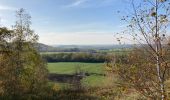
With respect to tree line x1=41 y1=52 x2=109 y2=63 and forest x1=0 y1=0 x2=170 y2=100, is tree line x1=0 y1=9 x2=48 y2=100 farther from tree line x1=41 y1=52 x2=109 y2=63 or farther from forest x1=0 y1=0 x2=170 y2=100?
tree line x1=41 y1=52 x2=109 y2=63

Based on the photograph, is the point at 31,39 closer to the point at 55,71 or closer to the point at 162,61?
the point at 162,61

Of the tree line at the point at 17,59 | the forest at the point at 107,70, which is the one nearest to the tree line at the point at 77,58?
the forest at the point at 107,70

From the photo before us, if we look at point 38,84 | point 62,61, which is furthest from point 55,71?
point 38,84

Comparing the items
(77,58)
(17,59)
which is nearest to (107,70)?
(17,59)

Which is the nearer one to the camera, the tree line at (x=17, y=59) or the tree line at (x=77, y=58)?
the tree line at (x=17, y=59)

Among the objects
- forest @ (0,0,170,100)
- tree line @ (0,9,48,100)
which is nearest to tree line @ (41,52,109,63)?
forest @ (0,0,170,100)

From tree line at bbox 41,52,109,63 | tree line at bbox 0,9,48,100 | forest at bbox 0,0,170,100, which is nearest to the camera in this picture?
forest at bbox 0,0,170,100

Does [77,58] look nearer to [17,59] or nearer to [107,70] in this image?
[17,59]

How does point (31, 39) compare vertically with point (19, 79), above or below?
above

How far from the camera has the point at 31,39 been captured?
2572 centimetres

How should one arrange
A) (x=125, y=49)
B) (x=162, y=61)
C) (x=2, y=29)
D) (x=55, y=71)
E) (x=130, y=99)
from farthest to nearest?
(x=55, y=71)
(x=2, y=29)
(x=130, y=99)
(x=125, y=49)
(x=162, y=61)

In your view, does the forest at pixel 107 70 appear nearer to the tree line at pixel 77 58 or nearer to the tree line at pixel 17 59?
the tree line at pixel 17 59

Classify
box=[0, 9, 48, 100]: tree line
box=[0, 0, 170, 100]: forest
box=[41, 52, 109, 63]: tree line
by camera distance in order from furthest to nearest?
box=[41, 52, 109, 63]: tree line
box=[0, 9, 48, 100]: tree line
box=[0, 0, 170, 100]: forest

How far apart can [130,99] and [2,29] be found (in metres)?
12.2
